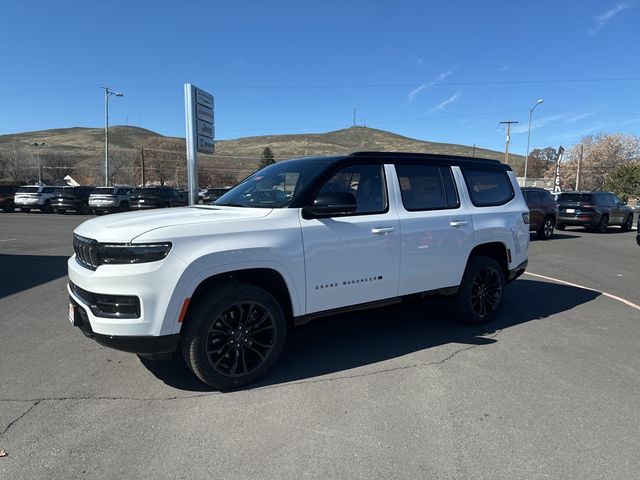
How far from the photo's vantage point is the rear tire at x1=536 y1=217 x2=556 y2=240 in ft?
54.8

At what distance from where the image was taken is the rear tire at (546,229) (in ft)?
54.8

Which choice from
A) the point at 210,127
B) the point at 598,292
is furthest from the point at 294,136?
the point at 598,292

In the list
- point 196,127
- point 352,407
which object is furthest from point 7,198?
point 352,407

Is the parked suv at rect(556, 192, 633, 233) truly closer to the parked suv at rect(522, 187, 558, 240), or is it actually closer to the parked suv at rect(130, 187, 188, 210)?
the parked suv at rect(522, 187, 558, 240)

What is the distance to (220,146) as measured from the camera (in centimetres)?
16125

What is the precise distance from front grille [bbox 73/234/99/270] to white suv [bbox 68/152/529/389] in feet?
0.05

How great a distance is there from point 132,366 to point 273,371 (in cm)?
131

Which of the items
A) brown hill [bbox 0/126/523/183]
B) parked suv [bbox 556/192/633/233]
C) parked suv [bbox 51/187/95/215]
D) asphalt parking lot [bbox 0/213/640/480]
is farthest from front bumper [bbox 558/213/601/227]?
brown hill [bbox 0/126/523/183]

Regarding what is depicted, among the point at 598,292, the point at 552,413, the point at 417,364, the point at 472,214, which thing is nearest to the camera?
the point at 552,413

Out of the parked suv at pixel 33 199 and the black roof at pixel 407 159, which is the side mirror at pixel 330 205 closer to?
the black roof at pixel 407 159

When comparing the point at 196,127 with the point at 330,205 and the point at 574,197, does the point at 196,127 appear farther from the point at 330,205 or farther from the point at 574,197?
the point at 574,197

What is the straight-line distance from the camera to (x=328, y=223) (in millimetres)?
4230

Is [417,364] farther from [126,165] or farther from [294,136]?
[294,136]

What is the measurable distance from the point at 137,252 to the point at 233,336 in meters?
1.03
